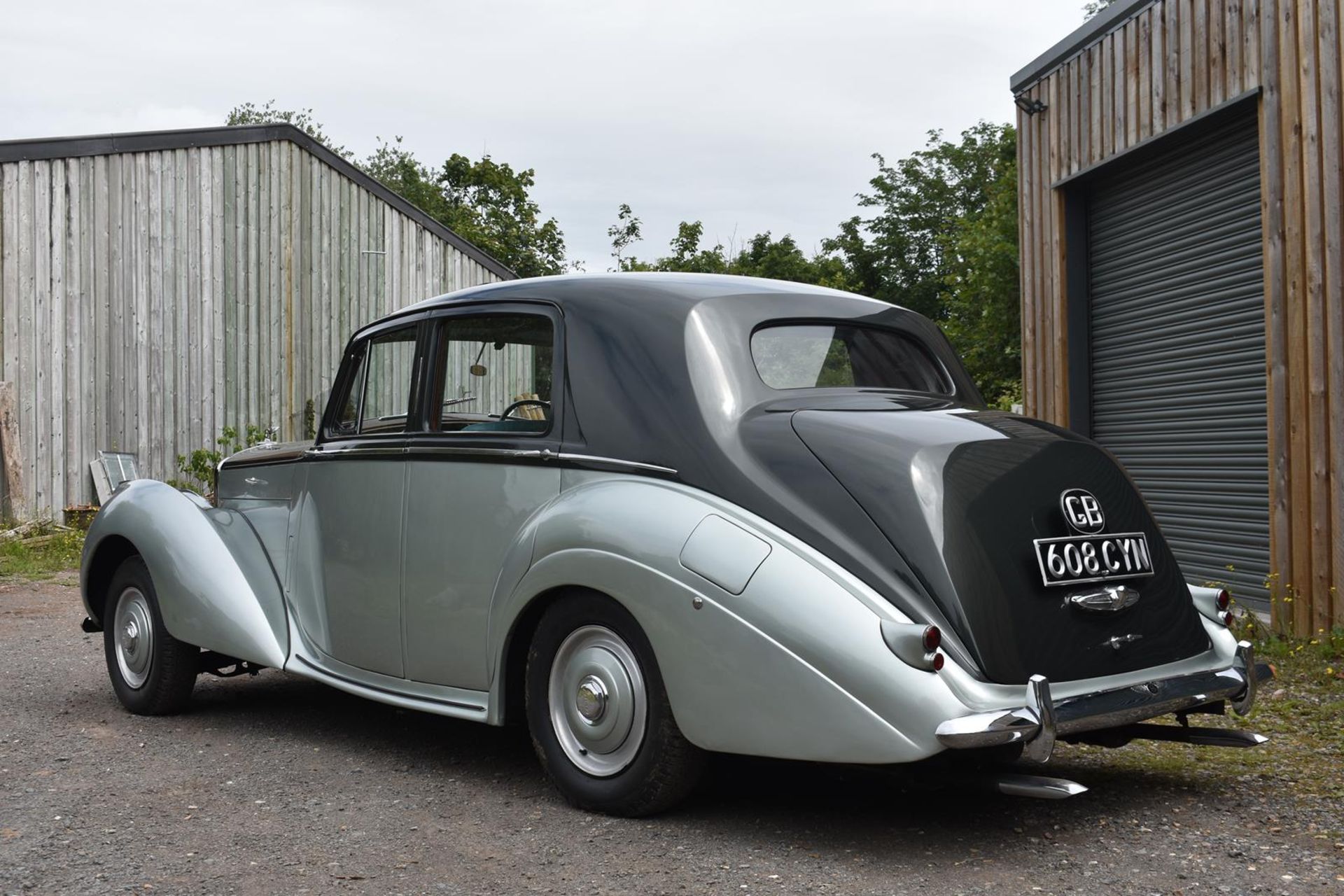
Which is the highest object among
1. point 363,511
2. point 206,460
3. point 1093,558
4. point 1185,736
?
point 206,460

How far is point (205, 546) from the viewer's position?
5629 millimetres

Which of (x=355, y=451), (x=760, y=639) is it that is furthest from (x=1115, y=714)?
(x=355, y=451)

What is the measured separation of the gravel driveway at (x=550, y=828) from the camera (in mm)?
3494

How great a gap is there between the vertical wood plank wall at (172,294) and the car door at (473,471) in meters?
10.7

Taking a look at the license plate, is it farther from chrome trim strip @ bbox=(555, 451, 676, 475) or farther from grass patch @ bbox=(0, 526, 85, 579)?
grass patch @ bbox=(0, 526, 85, 579)

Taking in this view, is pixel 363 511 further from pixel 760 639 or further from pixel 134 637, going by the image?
pixel 760 639

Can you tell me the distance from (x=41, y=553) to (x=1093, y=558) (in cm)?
1204

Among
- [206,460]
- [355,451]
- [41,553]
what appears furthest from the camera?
[206,460]

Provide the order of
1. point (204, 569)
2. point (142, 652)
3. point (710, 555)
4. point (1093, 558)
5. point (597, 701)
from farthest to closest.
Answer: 1. point (142, 652)
2. point (204, 569)
3. point (597, 701)
4. point (1093, 558)
5. point (710, 555)

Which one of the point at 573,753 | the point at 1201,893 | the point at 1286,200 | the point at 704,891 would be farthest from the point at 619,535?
the point at 1286,200

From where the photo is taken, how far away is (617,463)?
423cm

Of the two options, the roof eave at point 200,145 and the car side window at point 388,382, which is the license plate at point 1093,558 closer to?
the car side window at point 388,382

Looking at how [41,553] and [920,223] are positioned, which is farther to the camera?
[920,223]

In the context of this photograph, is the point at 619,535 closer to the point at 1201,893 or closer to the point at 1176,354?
the point at 1201,893
